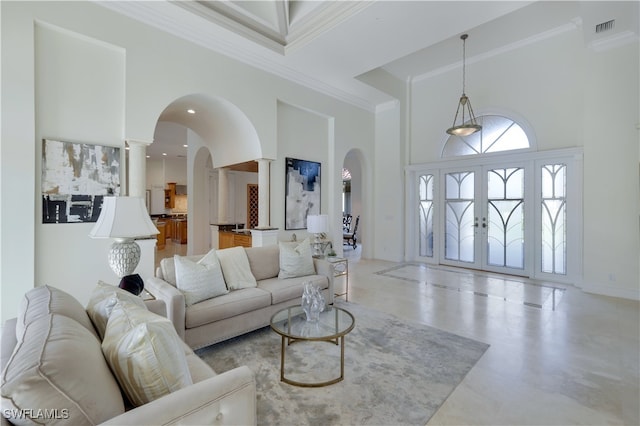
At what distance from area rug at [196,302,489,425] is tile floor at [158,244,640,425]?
163mm

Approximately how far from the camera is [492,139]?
20.5 feet

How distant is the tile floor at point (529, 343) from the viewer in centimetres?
204

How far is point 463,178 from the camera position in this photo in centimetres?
668

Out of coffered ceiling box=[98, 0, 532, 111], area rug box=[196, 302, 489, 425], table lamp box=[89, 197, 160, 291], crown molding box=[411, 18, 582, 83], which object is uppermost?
crown molding box=[411, 18, 582, 83]

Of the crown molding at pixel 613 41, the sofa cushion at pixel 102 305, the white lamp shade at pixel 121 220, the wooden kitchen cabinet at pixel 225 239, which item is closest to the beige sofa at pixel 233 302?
the white lamp shade at pixel 121 220

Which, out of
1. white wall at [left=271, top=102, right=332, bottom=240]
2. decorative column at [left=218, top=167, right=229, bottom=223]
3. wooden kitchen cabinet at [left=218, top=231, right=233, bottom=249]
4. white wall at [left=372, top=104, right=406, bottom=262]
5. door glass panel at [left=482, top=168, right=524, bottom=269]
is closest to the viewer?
white wall at [left=271, top=102, right=332, bottom=240]

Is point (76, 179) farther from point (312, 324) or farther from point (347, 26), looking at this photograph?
point (347, 26)

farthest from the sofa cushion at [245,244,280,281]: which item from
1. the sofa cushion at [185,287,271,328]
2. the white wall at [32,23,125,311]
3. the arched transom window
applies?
the arched transom window

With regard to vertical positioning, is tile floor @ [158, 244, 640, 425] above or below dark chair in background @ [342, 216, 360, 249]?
below

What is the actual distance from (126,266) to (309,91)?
4.63 metres

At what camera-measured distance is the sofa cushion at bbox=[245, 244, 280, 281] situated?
3.69 meters

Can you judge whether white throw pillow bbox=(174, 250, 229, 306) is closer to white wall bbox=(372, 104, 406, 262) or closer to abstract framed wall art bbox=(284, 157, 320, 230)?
abstract framed wall art bbox=(284, 157, 320, 230)

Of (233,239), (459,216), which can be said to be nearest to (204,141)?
(233,239)

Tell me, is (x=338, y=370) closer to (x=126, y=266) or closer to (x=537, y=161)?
(x=126, y=266)
